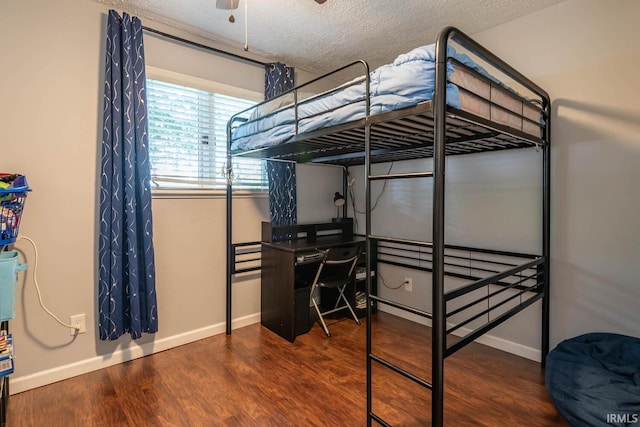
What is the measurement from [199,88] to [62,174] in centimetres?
112

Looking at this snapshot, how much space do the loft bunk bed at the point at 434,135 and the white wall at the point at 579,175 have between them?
113 millimetres

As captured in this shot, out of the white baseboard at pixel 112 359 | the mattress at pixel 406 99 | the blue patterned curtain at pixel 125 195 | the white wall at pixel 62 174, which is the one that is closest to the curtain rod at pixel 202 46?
the white wall at pixel 62 174

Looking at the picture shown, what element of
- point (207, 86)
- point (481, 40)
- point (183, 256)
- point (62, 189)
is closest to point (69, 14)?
point (207, 86)

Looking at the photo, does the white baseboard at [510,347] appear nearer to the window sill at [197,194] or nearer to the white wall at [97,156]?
the white wall at [97,156]

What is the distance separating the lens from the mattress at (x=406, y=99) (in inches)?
51.7

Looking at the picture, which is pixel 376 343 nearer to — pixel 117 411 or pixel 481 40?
pixel 117 411

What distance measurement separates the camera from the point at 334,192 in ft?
11.6

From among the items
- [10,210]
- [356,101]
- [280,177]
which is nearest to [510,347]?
[356,101]

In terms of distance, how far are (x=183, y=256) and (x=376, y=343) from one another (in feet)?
5.31

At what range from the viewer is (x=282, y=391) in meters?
1.91

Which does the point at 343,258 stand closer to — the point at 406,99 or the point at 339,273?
the point at 339,273

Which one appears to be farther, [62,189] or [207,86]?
[207,86]

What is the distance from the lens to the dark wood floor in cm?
168

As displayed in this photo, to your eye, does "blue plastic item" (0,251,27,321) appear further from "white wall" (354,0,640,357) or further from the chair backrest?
"white wall" (354,0,640,357)
